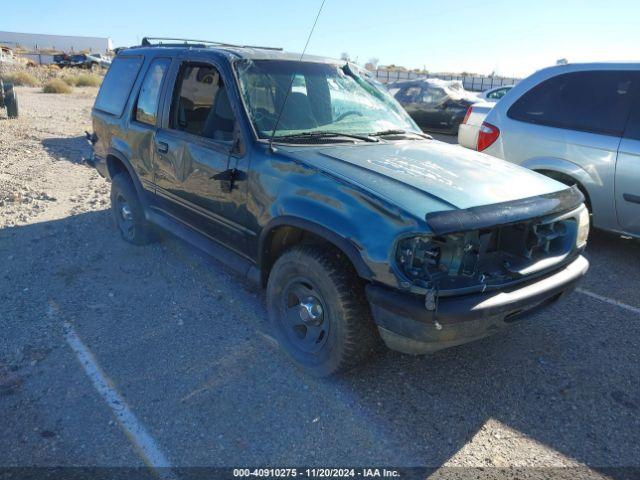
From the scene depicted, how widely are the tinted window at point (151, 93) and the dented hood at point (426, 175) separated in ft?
5.85

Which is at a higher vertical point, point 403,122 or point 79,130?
point 403,122

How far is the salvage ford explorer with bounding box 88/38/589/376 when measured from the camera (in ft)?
8.33

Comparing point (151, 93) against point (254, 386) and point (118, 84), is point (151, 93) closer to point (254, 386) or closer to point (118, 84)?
point (118, 84)

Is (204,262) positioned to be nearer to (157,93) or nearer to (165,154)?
(165,154)

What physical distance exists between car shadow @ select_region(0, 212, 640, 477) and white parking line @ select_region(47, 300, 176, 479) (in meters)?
0.07

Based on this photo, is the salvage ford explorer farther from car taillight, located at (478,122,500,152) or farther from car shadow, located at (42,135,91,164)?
car shadow, located at (42,135,91,164)

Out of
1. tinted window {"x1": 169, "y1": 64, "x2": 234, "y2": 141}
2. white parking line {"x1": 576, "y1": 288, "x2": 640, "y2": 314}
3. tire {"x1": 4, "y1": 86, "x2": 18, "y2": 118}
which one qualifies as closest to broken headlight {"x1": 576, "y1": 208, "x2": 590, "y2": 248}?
white parking line {"x1": 576, "y1": 288, "x2": 640, "y2": 314}

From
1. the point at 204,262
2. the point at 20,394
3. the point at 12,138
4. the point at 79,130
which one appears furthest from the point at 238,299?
the point at 79,130

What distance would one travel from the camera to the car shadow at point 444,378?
2.66 meters

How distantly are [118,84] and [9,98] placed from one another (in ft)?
34.1

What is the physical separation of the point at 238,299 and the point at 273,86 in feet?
5.62

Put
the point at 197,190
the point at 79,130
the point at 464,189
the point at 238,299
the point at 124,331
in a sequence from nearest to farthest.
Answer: the point at 464,189
the point at 124,331
the point at 197,190
the point at 238,299
the point at 79,130

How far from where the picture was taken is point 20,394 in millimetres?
2918

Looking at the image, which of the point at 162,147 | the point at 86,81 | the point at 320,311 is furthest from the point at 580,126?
the point at 86,81
